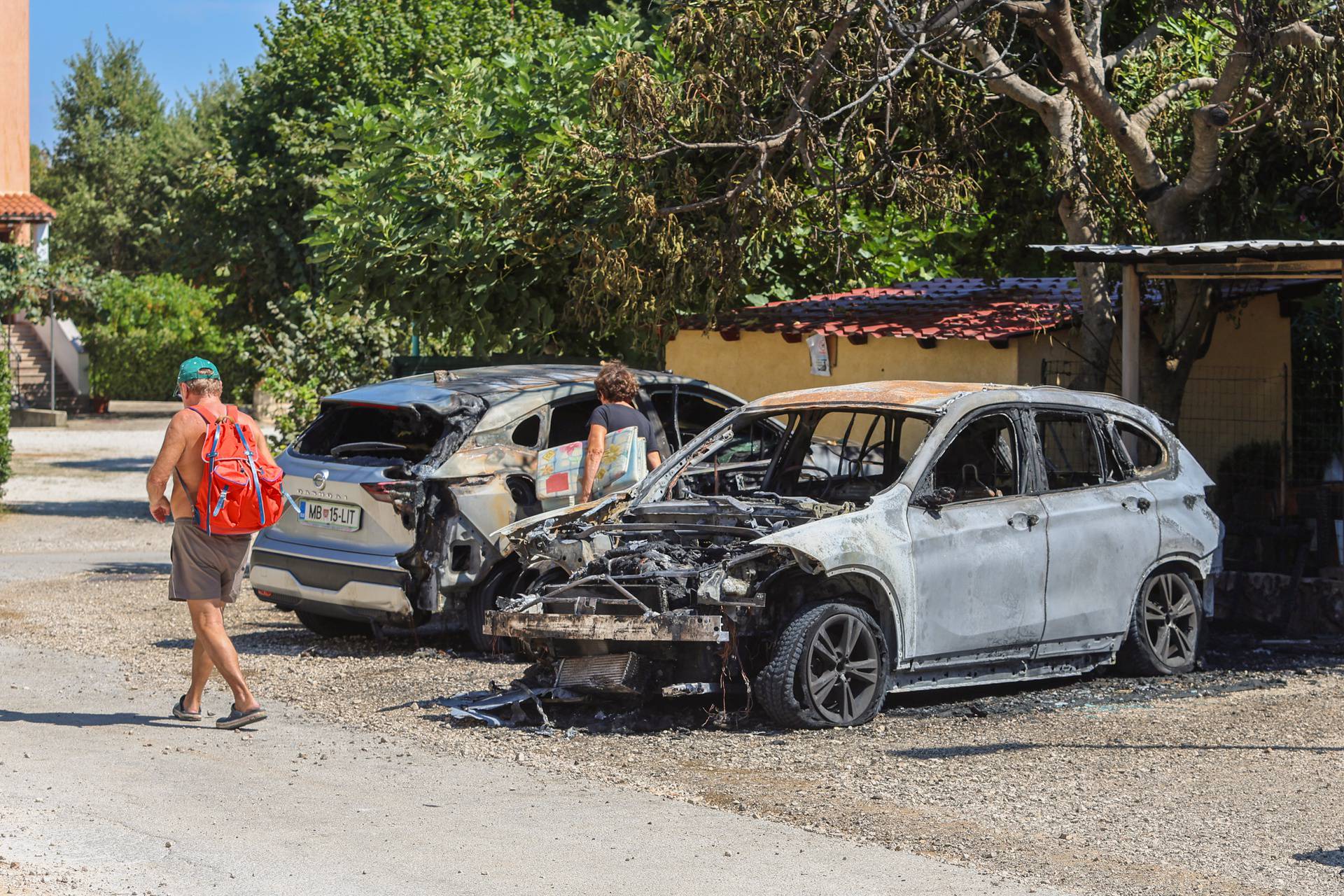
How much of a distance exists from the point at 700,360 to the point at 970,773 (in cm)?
1078

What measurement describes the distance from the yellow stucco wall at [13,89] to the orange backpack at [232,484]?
1401 inches

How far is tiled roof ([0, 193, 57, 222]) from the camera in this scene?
37344 millimetres

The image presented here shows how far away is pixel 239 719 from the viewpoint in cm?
812

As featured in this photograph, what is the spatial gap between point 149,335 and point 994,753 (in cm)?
4245

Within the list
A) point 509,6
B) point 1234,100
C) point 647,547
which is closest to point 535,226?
point 1234,100

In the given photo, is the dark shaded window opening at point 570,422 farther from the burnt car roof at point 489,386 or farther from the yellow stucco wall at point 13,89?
the yellow stucco wall at point 13,89

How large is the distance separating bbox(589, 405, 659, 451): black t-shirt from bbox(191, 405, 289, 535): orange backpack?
2560 mm

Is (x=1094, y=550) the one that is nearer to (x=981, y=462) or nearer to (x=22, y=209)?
(x=981, y=462)

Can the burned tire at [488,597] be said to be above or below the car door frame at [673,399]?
below

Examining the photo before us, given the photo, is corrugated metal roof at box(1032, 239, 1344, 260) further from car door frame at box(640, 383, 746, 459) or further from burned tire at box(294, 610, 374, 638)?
burned tire at box(294, 610, 374, 638)

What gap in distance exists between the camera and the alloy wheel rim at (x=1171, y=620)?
9.56 meters

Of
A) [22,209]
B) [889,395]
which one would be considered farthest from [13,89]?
[889,395]

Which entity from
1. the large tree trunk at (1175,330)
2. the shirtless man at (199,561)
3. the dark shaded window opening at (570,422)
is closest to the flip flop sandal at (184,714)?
the shirtless man at (199,561)

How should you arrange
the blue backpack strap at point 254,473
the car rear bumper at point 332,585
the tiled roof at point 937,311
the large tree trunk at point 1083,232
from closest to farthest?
1. the blue backpack strap at point 254,473
2. the car rear bumper at point 332,585
3. the large tree trunk at point 1083,232
4. the tiled roof at point 937,311
